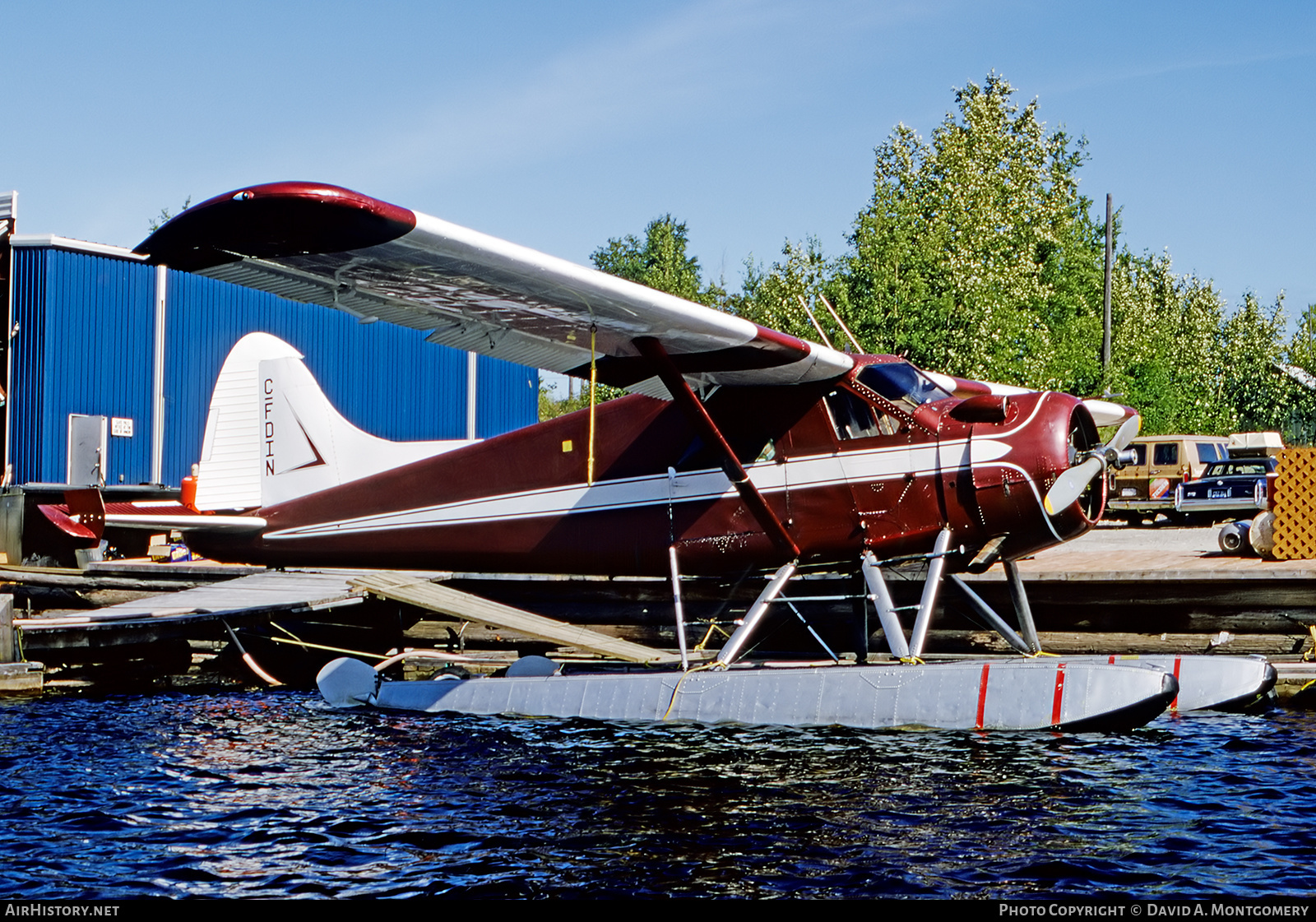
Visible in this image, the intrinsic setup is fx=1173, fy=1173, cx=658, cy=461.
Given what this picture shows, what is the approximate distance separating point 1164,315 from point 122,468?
44278 millimetres

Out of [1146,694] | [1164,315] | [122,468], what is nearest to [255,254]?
[1146,694]

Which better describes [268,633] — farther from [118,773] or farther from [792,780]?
[792,780]

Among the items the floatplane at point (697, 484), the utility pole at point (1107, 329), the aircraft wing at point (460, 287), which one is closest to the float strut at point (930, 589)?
the floatplane at point (697, 484)

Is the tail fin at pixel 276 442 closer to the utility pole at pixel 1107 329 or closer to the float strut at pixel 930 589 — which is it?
the float strut at pixel 930 589

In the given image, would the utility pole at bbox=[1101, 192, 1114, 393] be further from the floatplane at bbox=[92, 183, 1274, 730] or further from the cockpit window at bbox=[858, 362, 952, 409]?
the cockpit window at bbox=[858, 362, 952, 409]

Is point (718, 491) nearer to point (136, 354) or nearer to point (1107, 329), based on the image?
point (136, 354)

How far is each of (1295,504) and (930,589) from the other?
8209 millimetres

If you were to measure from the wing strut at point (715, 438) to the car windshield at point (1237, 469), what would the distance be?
20715 millimetres

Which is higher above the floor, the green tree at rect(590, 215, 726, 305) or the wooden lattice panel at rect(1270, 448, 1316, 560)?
the green tree at rect(590, 215, 726, 305)

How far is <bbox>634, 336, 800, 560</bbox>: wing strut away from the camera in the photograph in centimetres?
919

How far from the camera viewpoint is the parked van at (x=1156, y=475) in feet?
98.7

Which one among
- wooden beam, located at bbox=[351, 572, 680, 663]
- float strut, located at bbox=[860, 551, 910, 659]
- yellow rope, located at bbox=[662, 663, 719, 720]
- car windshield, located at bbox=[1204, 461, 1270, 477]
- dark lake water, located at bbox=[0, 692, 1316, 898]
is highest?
car windshield, located at bbox=[1204, 461, 1270, 477]

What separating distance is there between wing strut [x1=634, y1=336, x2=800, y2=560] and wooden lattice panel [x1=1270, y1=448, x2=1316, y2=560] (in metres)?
8.44

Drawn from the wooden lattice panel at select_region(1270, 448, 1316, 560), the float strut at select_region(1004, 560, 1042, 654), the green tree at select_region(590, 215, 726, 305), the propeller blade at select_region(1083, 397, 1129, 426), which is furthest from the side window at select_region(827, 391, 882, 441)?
the green tree at select_region(590, 215, 726, 305)
